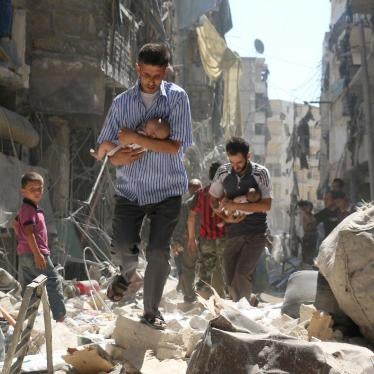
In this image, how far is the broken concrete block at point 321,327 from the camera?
4.02 metres

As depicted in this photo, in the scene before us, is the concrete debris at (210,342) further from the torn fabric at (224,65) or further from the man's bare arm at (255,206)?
the torn fabric at (224,65)

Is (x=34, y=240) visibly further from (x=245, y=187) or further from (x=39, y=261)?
(x=245, y=187)

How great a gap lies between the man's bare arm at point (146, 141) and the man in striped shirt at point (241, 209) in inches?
78.0

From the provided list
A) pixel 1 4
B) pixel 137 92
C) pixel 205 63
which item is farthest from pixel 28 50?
pixel 205 63

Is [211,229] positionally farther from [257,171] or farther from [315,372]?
[315,372]

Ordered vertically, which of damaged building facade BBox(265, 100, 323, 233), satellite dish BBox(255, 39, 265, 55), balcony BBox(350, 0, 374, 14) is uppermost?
satellite dish BBox(255, 39, 265, 55)

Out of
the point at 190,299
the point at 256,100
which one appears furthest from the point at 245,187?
the point at 256,100

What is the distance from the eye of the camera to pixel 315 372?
2.78 m

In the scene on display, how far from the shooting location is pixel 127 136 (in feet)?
13.3

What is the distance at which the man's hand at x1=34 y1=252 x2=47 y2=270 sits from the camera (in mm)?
6121

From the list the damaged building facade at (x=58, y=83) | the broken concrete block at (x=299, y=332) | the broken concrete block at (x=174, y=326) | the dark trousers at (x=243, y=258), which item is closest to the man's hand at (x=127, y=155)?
the broken concrete block at (x=174, y=326)

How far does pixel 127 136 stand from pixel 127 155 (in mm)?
198

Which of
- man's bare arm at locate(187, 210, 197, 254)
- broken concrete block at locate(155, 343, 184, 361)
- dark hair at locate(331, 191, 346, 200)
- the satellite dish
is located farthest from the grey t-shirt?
the satellite dish

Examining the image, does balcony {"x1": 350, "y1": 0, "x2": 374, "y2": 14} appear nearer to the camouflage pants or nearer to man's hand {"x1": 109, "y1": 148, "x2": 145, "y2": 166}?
the camouflage pants
